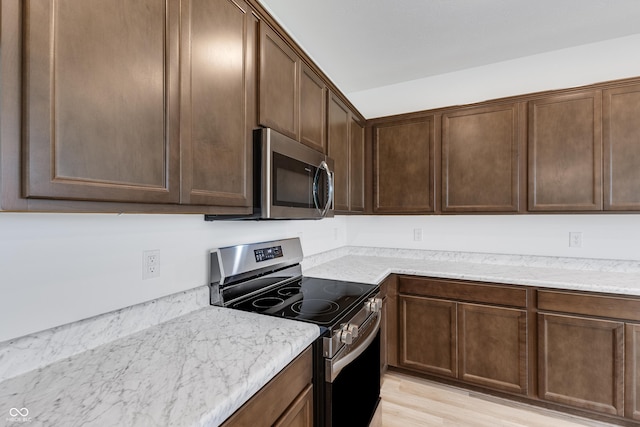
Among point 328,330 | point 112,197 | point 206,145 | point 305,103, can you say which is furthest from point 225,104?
point 328,330

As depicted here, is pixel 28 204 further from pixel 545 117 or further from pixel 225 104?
pixel 545 117

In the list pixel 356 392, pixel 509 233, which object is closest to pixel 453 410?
pixel 356 392

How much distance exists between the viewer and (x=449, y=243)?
2.74 metres

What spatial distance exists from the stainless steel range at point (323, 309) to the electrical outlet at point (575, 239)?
5.70 feet

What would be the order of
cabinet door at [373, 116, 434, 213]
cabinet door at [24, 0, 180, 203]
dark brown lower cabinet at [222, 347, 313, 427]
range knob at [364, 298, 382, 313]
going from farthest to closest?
cabinet door at [373, 116, 434, 213], range knob at [364, 298, 382, 313], dark brown lower cabinet at [222, 347, 313, 427], cabinet door at [24, 0, 180, 203]

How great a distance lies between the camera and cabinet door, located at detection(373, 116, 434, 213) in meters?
2.53

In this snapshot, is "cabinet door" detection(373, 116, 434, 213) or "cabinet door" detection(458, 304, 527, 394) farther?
"cabinet door" detection(373, 116, 434, 213)

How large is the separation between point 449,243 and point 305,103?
191 centimetres

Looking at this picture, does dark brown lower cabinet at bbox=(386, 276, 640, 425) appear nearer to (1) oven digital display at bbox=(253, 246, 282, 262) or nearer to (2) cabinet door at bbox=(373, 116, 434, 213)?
(2) cabinet door at bbox=(373, 116, 434, 213)

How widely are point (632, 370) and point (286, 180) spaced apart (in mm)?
2318

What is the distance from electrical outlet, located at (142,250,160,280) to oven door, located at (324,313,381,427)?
0.79 meters

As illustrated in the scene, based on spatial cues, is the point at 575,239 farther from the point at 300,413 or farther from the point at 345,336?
the point at 300,413

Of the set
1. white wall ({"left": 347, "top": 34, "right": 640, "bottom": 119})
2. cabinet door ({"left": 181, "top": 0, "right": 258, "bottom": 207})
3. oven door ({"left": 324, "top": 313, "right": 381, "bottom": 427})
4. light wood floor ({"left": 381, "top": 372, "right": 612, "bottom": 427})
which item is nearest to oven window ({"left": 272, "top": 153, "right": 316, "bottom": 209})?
cabinet door ({"left": 181, "top": 0, "right": 258, "bottom": 207})

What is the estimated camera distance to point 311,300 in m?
1.53
